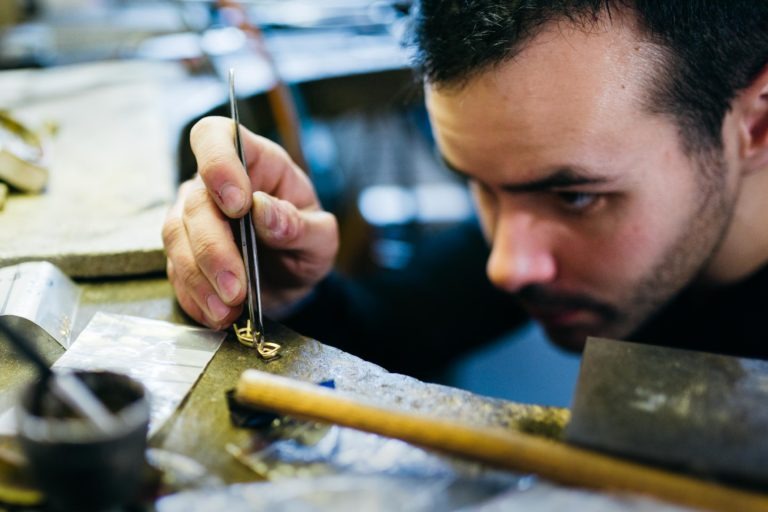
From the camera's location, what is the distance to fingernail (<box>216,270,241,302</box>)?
3.18 feet

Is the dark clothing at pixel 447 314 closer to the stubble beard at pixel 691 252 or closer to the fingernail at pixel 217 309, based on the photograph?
the stubble beard at pixel 691 252

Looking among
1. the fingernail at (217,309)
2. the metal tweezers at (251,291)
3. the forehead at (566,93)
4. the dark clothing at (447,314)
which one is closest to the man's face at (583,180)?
the forehead at (566,93)

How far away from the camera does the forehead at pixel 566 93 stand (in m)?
1.13

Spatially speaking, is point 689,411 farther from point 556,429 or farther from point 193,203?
point 193,203

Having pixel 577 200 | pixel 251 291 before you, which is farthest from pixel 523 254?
pixel 251 291

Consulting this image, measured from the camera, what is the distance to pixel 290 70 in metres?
2.40

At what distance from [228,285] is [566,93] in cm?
62

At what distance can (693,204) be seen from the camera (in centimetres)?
128

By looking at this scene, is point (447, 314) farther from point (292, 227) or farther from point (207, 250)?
point (207, 250)

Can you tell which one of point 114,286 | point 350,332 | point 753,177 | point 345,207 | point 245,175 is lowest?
point 345,207

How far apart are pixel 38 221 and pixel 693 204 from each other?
4.05 feet

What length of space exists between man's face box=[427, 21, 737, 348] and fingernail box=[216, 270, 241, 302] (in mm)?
513

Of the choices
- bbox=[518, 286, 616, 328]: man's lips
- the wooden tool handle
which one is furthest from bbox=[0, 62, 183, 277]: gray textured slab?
bbox=[518, 286, 616, 328]: man's lips

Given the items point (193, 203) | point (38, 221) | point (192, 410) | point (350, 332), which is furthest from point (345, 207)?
point (192, 410)
